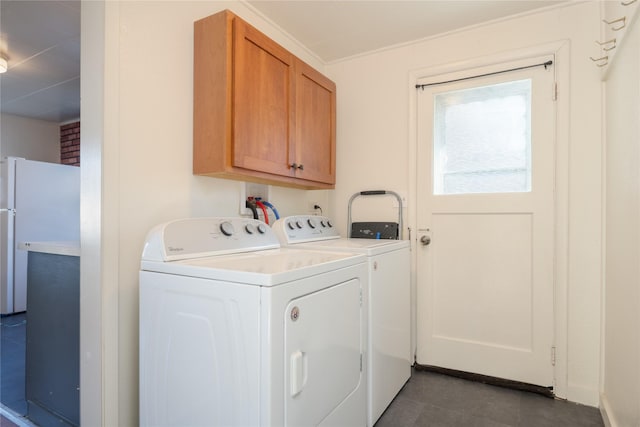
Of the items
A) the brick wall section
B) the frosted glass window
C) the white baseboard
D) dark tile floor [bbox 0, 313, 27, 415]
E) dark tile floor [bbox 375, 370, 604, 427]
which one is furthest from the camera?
the brick wall section

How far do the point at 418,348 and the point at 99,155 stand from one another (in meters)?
2.35

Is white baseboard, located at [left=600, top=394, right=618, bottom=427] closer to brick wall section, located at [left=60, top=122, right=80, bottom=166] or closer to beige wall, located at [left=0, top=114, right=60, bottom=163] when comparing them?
brick wall section, located at [left=60, top=122, right=80, bottom=166]

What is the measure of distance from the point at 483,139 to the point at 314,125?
46.5 inches

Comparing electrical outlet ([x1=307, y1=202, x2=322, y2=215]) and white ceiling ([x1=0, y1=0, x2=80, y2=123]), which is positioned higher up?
white ceiling ([x1=0, y1=0, x2=80, y2=123])

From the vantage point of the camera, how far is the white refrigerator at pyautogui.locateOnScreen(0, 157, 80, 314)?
3.73 meters

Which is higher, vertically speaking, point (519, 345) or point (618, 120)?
point (618, 120)

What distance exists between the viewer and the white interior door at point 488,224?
2.21 meters

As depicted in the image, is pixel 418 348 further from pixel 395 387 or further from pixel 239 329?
pixel 239 329

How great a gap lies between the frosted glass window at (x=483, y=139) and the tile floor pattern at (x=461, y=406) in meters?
1.31

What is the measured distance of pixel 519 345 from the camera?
227 cm

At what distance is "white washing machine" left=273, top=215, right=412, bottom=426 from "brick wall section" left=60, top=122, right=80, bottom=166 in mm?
4068

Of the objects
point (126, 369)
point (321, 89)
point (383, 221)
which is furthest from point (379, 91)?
point (126, 369)

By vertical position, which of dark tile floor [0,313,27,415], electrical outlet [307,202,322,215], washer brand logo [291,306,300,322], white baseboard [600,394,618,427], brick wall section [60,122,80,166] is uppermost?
brick wall section [60,122,80,166]

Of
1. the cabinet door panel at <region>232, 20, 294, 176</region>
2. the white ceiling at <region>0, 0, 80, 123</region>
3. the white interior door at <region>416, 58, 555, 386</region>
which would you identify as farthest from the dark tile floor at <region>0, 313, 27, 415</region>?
the white interior door at <region>416, 58, 555, 386</region>
